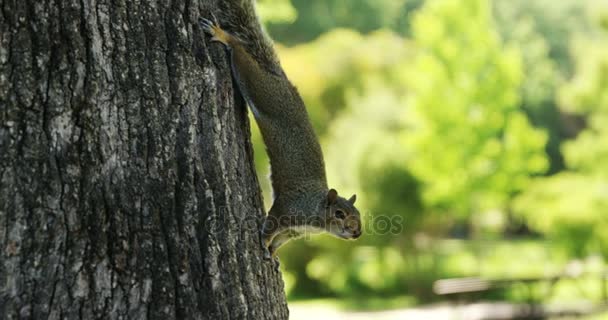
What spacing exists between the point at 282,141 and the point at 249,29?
0.42 m

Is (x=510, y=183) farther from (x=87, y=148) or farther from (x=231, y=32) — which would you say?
(x=87, y=148)

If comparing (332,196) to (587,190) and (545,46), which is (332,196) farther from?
(545,46)

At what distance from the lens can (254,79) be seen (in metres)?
2.33

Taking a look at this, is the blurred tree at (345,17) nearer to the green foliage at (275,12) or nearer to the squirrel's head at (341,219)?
the green foliage at (275,12)

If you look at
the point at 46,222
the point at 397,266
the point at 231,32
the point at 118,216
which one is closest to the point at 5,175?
the point at 46,222

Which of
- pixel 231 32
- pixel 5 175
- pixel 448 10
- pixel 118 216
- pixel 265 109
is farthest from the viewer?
pixel 448 10

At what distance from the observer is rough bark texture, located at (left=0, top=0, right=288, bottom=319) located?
1.47 metres

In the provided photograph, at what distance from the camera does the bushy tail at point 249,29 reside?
233 centimetres

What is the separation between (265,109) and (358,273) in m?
9.59

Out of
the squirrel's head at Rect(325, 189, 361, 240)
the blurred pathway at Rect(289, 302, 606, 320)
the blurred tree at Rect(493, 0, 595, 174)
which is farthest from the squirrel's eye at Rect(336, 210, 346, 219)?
the blurred tree at Rect(493, 0, 595, 174)

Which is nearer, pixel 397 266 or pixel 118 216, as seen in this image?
pixel 118 216

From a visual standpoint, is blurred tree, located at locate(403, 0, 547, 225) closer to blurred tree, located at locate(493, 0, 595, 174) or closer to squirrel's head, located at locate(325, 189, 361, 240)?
blurred tree, located at locate(493, 0, 595, 174)

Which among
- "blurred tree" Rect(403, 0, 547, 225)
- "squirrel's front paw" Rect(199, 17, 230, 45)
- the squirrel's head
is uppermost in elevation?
"blurred tree" Rect(403, 0, 547, 225)

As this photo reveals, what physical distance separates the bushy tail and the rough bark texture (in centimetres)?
52
